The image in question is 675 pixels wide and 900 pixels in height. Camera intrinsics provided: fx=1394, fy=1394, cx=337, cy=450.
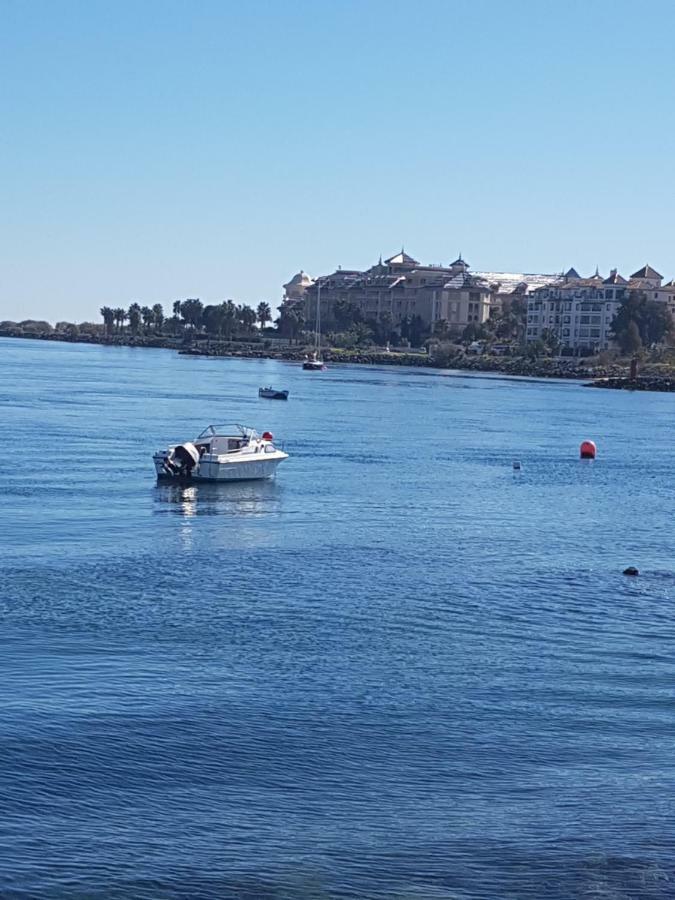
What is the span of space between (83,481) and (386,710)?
97.6 feet

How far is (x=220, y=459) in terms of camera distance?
5278 centimetres

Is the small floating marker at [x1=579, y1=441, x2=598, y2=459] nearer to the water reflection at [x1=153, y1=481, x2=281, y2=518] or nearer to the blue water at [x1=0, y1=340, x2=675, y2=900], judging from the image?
Answer: the blue water at [x1=0, y1=340, x2=675, y2=900]

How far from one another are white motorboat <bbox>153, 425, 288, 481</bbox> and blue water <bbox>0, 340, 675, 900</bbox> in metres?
1.09

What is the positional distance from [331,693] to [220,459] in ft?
99.9

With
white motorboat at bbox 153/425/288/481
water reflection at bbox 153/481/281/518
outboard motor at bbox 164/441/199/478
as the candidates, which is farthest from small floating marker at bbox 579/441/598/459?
outboard motor at bbox 164/441/199/478

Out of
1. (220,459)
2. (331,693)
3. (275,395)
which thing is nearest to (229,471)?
(220,459)

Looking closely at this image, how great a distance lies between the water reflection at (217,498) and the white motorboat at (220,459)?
414mm

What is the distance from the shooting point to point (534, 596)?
31.4 metres

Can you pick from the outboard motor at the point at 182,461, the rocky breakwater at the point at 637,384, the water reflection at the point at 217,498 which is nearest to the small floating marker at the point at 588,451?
the water reflection at the point at 217,498

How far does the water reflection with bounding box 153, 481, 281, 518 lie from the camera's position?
4553 centimetres

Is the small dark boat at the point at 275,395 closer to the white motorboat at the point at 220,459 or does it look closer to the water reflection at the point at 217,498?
the white motorboat at the point at 220,459

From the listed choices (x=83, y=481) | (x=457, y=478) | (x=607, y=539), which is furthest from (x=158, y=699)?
(x=457, y=478)

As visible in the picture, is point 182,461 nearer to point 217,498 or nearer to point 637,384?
point 217,498

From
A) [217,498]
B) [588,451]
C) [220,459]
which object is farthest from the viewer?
[588,451]
